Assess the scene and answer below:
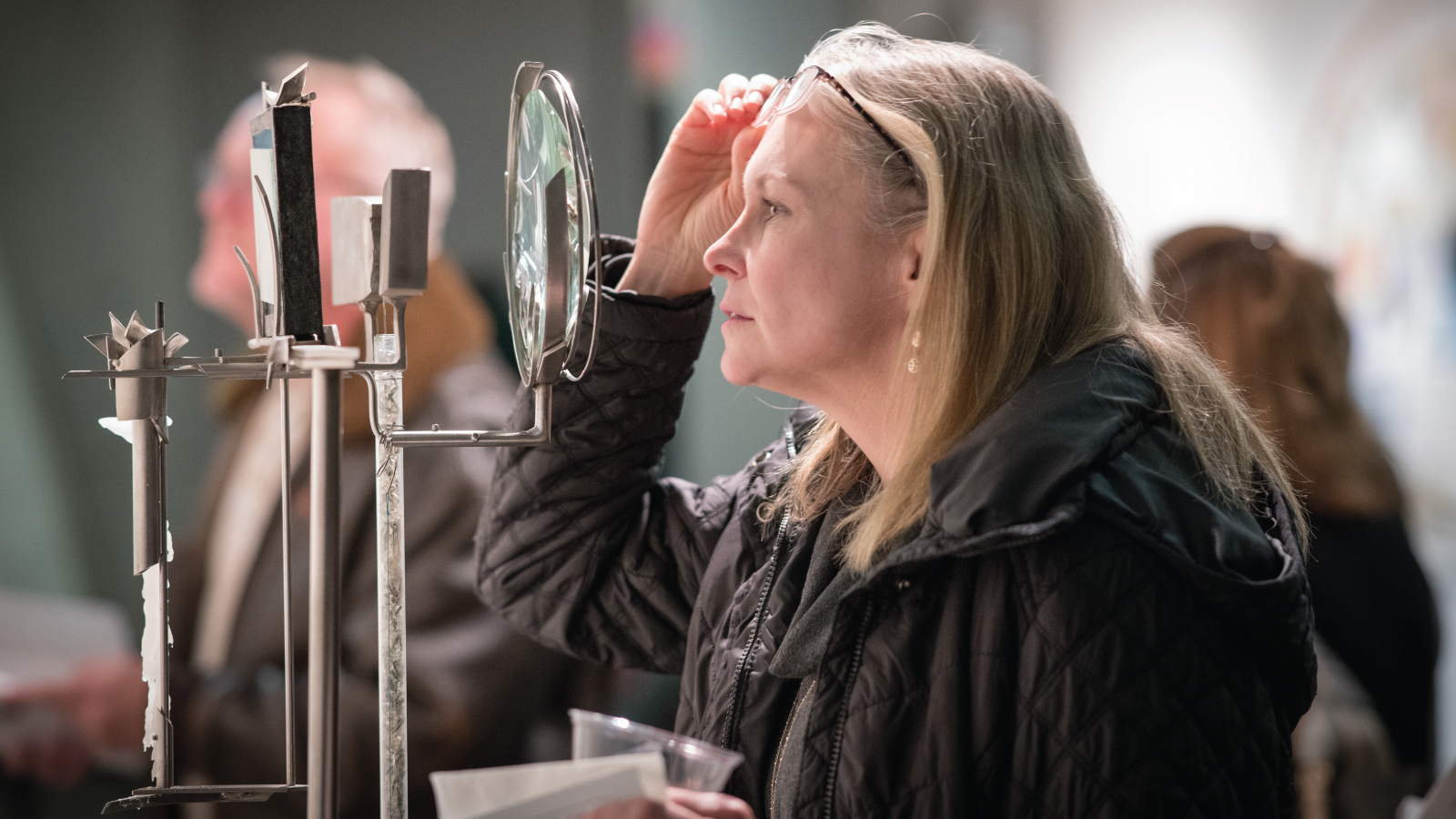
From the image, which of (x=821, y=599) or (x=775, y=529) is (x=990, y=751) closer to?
(x=821, y=599)

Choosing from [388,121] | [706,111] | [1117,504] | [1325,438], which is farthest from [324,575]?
[1325,438]

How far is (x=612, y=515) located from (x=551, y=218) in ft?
1.83

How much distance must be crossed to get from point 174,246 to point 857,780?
5.39ft

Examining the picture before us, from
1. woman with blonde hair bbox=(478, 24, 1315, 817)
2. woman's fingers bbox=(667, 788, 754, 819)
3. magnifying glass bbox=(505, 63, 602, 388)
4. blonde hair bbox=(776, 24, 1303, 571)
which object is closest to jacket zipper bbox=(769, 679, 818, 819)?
woman with blonde hair bbox=(478, 24, 1315, 817)

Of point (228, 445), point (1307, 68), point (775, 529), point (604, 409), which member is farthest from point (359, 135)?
point (1307, 68)

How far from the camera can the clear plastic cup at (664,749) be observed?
0.64 m

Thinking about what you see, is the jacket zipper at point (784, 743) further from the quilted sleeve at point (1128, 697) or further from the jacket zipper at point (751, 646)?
the quilted sleeve at point (1128, 697)

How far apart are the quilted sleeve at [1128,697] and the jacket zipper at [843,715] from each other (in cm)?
12

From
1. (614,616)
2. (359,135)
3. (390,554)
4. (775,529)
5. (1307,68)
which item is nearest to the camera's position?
(390,554)

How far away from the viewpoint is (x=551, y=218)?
2.41ft

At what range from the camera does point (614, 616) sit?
4.11 ft

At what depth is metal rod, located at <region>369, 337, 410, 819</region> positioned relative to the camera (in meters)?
0.76

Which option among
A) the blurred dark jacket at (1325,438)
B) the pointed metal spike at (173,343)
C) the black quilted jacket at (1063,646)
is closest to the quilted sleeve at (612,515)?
the black quilted jacket at (1063,646)

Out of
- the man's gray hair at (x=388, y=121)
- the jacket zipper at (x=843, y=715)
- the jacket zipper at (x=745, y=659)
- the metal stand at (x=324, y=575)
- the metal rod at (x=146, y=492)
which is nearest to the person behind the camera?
the metal stand at (x=324, y=575)
